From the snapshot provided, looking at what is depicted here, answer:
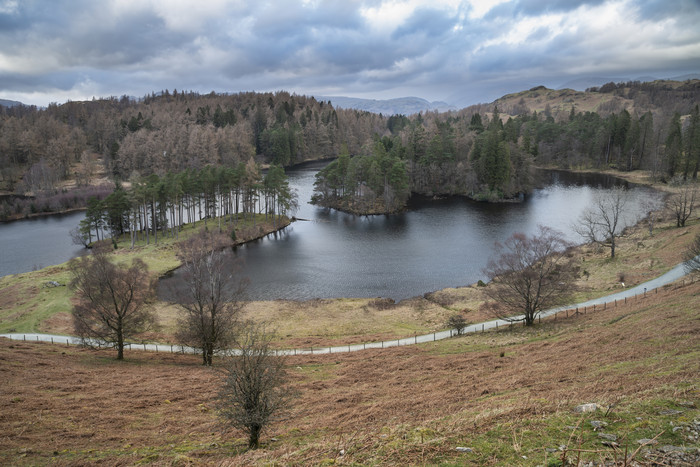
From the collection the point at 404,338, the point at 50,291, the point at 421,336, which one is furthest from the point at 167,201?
the point at 421,336

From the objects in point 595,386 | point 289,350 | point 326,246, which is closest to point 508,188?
point 326,246

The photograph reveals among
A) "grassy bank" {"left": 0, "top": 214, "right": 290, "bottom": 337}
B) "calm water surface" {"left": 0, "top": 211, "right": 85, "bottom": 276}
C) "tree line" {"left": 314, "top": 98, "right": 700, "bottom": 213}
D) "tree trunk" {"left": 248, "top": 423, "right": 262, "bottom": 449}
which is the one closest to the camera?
"tree trunk" {"left": 248, "top": 423, "right": 262, "bottom": 449}

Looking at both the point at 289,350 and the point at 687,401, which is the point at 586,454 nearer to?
the point at 687,401

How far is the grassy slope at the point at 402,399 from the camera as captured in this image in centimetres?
1005

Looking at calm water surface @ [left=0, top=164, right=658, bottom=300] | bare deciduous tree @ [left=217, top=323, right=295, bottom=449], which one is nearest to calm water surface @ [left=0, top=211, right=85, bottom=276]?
calm water surface @ [left=0, top=164, right=658, bottom=300]

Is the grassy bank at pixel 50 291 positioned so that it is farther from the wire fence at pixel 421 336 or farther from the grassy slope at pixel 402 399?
the grassy slope at pixel 402 399

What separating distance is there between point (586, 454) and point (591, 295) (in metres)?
35.6

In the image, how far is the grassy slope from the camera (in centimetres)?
1005

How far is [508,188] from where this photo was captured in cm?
10119

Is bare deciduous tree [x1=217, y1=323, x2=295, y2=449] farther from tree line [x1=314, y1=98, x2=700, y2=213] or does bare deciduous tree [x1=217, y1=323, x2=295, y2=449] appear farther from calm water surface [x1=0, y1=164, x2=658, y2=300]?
tree line [x1=314, y1=98, x2=700, y2=213]

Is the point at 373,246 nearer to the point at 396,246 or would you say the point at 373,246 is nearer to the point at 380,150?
the point at 396,246

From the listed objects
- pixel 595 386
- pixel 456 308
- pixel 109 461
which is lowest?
pixel 456 308

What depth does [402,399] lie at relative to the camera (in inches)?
682

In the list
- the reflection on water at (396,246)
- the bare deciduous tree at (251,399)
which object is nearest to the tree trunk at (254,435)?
the bare deciduous tree at (251,399)
